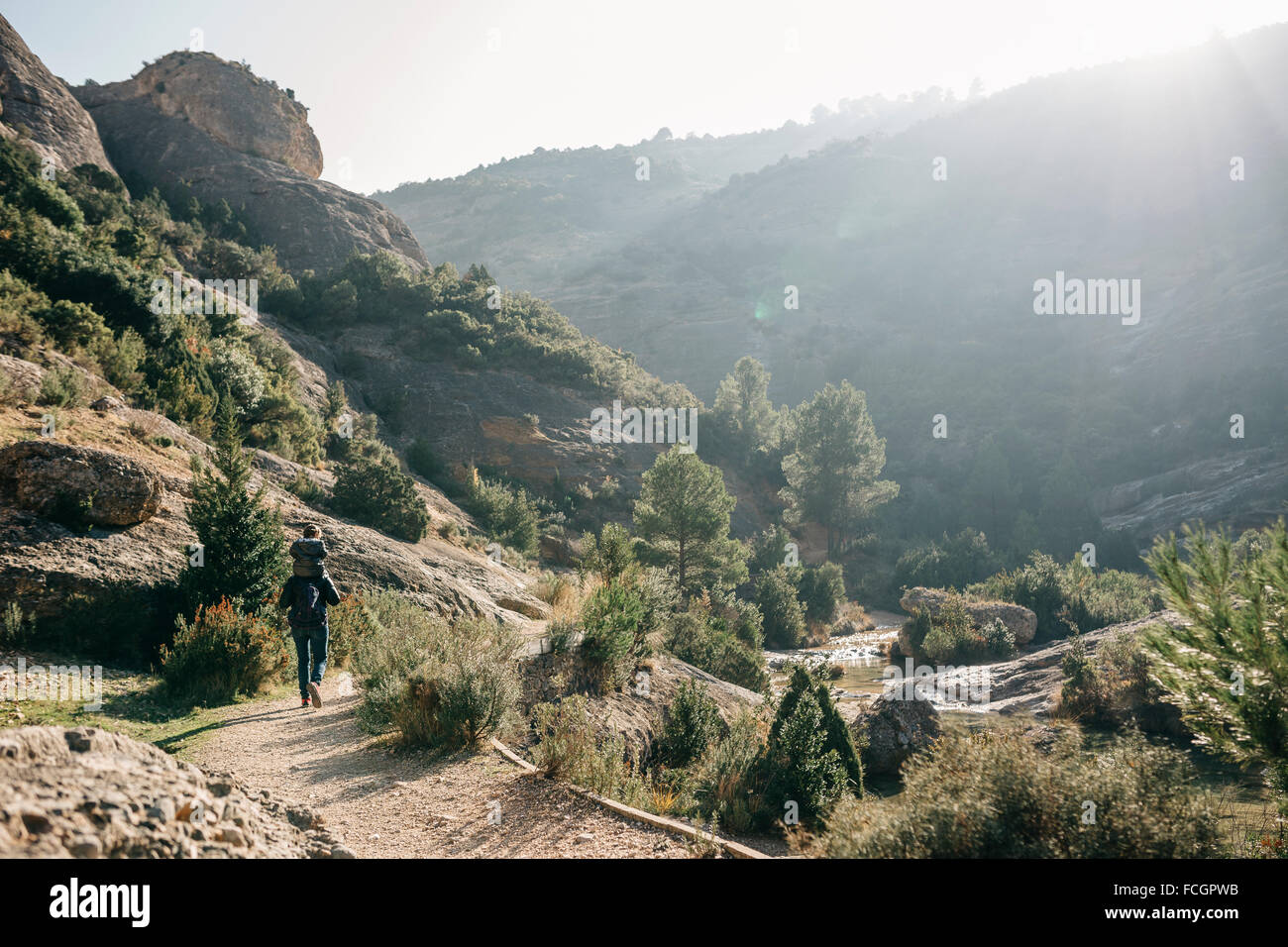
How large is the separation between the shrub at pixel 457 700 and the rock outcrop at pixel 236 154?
36.0 metres

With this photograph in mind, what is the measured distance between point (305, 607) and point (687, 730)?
5.25 metres

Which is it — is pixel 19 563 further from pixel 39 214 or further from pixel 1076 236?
pixel 1076 236

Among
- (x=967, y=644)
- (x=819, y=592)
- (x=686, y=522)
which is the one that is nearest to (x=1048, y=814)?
(x=686, y=522)

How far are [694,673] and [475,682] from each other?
6.84 m

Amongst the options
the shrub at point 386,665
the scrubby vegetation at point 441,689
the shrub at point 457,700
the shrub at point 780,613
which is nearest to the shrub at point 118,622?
the shrub at point 386,665

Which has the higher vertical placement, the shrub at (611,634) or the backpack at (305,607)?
the backpack at (305,607)

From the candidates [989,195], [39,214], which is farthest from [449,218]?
[39,214]

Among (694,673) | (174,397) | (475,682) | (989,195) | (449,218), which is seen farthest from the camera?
(449,218)

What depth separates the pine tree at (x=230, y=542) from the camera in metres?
9.00

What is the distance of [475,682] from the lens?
23.2 ft

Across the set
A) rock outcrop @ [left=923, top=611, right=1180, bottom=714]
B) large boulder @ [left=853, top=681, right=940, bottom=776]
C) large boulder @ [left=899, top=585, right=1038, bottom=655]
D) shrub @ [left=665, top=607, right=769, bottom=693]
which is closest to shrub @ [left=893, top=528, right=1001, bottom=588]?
large boulder @ [left=899, top=585, right=1038, bottom=655]

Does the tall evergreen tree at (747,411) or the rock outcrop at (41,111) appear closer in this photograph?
the rock outcrop at (41,111)

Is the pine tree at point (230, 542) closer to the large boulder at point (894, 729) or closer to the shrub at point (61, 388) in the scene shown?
the shrub at point (61, 388)

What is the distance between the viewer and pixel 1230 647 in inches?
→ 189
